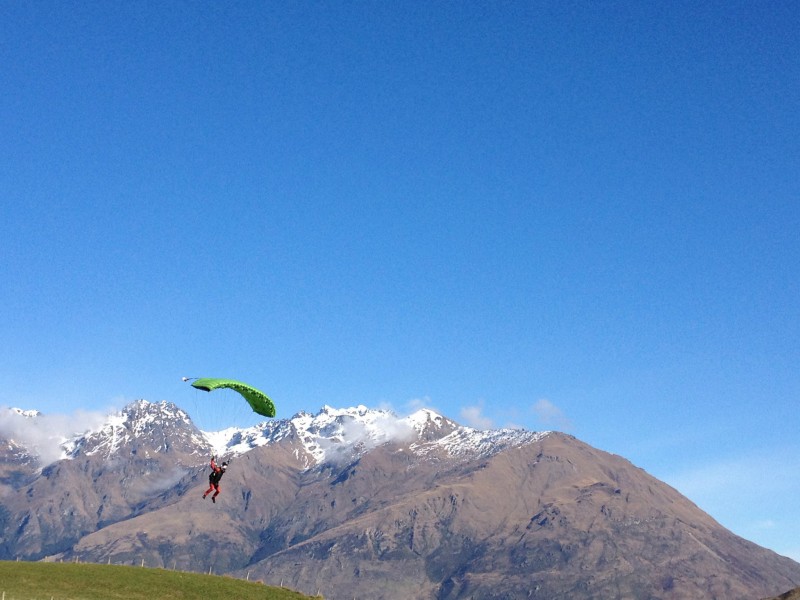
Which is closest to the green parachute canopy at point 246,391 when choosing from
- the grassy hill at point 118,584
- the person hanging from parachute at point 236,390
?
the person hanging from parachute at point 236,390

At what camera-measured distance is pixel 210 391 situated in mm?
71375

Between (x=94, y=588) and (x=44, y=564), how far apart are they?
13790mm

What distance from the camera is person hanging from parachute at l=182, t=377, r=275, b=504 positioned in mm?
71688

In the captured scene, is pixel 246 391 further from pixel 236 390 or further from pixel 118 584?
pixel 118 584

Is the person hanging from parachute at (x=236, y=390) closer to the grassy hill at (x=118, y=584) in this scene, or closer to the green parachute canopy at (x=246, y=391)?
the green parachute canopy at (x=246, y=391)

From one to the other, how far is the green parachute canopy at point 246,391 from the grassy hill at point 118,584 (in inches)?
1263

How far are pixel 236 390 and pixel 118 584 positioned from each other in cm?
4168

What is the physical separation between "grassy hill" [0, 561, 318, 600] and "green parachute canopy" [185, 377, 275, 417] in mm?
32074

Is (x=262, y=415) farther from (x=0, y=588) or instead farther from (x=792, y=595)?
(x=792, y=595)

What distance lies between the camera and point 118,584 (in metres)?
104

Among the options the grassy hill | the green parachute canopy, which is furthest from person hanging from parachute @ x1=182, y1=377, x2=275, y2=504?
the grassy hill

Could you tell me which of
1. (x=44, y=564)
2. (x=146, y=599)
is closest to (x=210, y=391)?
(x=146, y=599)

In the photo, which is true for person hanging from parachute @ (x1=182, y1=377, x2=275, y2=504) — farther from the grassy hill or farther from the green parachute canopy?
the grassy hill

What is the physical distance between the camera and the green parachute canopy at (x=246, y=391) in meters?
72.1
